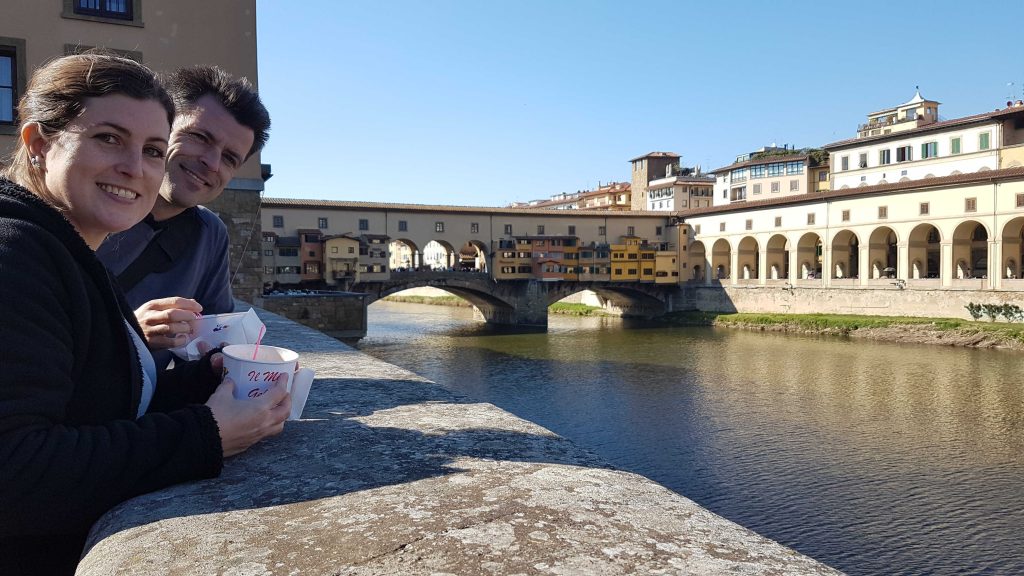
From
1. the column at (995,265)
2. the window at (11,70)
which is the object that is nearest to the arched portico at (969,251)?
the column at (995,265)

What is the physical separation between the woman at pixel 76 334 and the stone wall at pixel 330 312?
Result: 19.8 m

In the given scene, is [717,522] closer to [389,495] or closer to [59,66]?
[389,495]

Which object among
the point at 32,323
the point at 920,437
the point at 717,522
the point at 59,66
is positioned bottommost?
the point at 920,437

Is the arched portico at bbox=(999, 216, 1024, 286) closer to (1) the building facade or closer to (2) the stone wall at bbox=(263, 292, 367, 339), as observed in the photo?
(2) the stone wall at bbox=(263, 292, 367, 339)

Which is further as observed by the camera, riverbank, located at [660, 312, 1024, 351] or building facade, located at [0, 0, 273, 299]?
riverbank, located at [660, 312, 1024, 351]

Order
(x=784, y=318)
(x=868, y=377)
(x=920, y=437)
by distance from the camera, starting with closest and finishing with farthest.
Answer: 1. (x=920, y=437)
2. (x=868, y=377)
3. (x=784, y=318)

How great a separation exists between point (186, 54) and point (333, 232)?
29611 millimetres

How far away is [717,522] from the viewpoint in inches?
60.7

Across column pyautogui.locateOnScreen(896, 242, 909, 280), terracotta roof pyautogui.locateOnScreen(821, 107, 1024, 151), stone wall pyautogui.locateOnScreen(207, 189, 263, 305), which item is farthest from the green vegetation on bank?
stone wall pyautogui.locateOnScreen(207, 189, 263, 305)

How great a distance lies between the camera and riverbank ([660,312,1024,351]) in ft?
96.0

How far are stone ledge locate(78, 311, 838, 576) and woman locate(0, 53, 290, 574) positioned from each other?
0.12 m

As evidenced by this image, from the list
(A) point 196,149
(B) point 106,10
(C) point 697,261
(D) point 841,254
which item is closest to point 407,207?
(C) point 697,261

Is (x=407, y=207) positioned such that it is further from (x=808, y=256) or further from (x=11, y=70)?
(x=11, y=70)

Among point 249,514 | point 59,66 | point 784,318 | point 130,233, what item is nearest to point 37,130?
point 59,66
